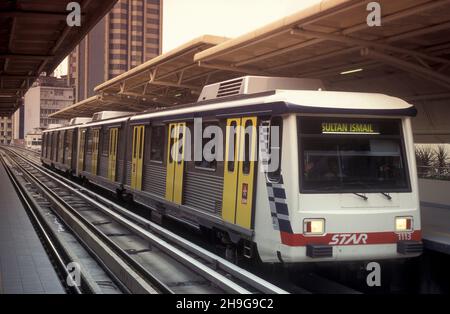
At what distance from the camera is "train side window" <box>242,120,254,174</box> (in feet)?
27.4

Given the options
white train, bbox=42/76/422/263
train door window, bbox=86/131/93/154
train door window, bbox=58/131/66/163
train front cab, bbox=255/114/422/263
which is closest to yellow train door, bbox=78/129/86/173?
train door window, bbox=86/131/93/154

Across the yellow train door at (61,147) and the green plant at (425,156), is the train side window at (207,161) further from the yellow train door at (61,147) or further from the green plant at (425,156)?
the yellow train door at (61,147)

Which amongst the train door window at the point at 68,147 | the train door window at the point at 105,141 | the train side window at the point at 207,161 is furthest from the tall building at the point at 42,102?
the train side window at the point at 207,161

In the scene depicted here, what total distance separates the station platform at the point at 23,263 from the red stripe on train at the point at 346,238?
3370 mm

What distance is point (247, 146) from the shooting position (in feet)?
27.7

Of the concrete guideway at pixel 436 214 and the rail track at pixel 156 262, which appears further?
the concrete guideway at pixel 436 214

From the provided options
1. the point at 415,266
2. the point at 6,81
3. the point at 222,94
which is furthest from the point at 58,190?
the point at 415,266

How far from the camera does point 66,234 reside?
507 inches

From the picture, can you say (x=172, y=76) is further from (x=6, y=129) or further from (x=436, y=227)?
(x=6, y=129)

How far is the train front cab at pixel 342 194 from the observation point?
7.39 metres

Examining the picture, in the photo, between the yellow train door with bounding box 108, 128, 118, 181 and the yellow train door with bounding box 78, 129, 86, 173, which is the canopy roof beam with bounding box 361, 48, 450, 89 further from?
the yellow train door with bounding box 78, 129, 86, 173

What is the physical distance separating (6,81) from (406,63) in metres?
19.3

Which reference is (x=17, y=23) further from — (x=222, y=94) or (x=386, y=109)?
(x=386, y=109)

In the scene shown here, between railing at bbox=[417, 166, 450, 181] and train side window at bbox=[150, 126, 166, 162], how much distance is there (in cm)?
825
